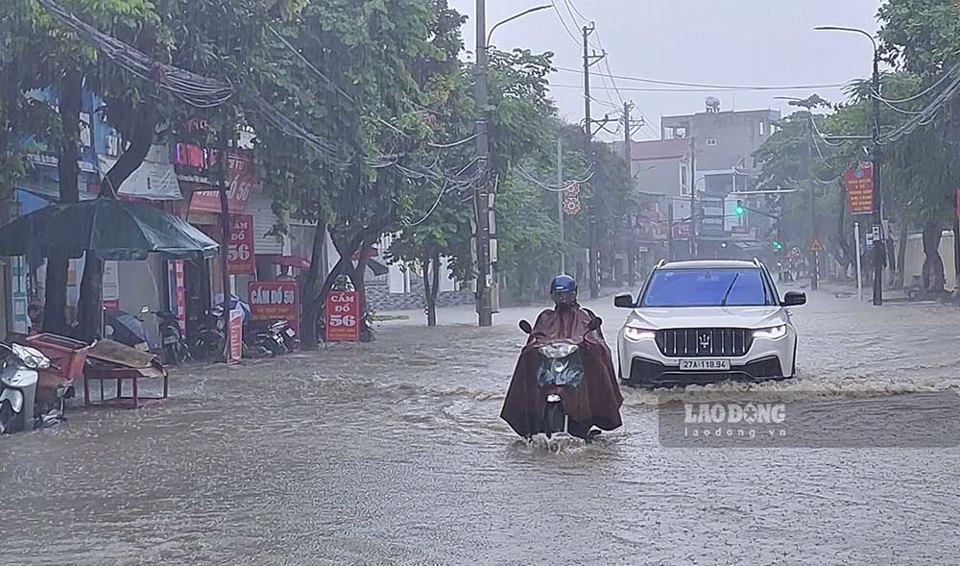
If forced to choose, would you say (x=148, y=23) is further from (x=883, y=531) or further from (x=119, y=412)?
(x=883, y=531)

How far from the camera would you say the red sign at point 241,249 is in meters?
25.5

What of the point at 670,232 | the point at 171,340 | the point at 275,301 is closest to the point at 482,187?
the point at 275,301

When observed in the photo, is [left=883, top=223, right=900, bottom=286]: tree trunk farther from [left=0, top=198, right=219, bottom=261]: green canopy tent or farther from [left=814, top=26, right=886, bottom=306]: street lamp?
[left=0, top=198, right=219, bottom=261]: green canopy tent

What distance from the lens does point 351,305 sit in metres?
27.4

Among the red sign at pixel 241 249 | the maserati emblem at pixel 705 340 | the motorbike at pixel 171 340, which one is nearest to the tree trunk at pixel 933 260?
the red sign at pixel 241 249

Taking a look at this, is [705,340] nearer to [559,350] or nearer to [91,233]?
[559,350]

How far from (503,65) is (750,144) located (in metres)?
97.9

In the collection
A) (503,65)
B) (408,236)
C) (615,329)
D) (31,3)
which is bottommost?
(615,329)

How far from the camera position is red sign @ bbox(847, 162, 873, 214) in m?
44.4

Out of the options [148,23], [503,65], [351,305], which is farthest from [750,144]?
[148,23]

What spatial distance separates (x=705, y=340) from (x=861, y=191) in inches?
1277

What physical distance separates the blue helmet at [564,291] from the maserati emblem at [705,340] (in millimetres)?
3141

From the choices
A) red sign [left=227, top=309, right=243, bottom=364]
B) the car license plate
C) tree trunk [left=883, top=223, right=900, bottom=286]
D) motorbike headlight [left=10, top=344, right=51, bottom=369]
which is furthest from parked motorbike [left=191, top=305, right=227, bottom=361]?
tree trunk [left=883, top=223, right=900, bottom=286]

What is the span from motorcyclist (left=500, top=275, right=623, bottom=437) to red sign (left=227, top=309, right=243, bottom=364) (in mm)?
11952
